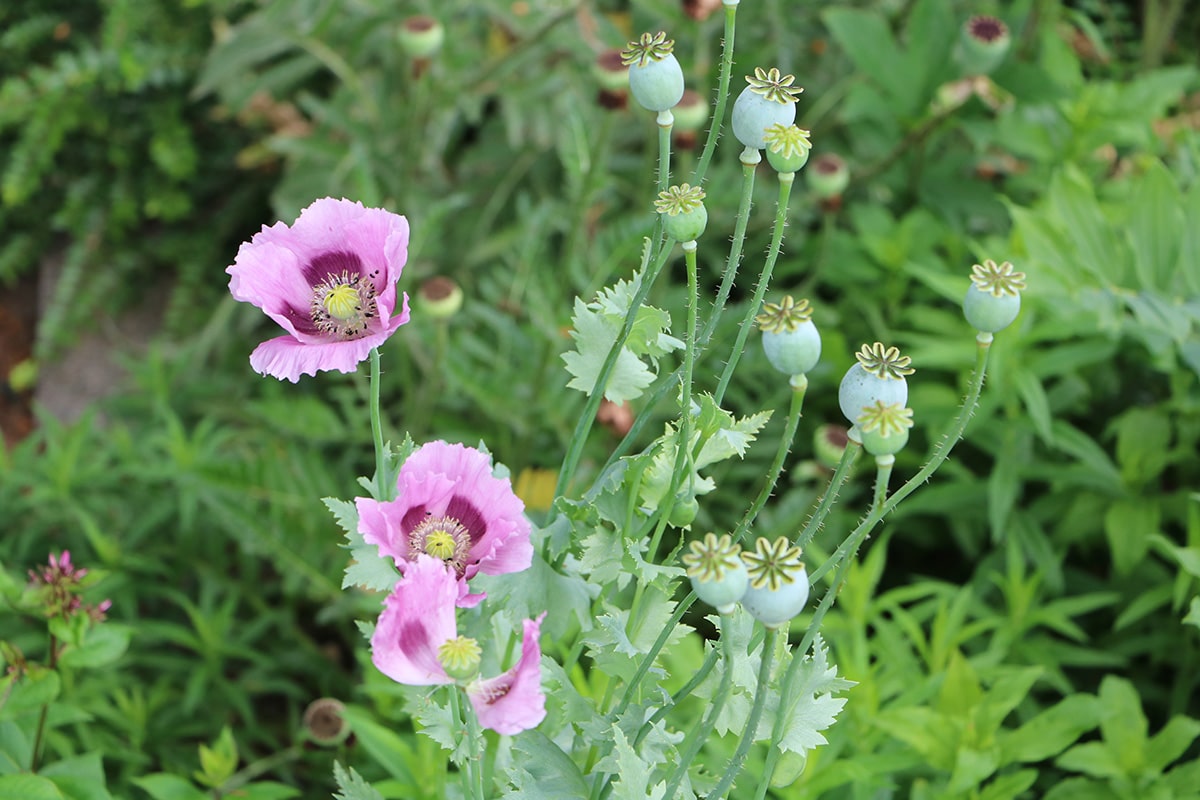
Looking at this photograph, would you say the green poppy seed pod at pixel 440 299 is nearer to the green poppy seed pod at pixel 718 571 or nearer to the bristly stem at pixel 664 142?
the bristly stem at pixel 664 142

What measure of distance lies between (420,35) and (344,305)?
3.52 feet

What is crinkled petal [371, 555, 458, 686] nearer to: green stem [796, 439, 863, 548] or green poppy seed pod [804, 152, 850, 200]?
green stem [796, 439, 863, 548]

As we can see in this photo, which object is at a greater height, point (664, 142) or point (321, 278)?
point (664, 142)

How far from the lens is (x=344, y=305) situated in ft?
2.62

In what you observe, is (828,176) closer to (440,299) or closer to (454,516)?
(440,299)

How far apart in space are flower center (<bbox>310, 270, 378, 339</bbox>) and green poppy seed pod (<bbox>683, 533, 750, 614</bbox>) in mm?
287

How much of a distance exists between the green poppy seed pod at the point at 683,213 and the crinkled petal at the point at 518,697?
24cm

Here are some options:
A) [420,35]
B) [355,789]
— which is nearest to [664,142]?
[355,789]

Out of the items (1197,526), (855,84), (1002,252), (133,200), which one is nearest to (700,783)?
(1197,526)

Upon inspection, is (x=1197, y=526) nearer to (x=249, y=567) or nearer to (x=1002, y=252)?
(x=1002, y=252)

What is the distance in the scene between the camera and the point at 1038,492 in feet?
6.02

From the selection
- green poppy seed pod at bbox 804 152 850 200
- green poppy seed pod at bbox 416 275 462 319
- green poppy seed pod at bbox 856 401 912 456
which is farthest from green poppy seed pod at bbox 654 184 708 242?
green poppy seed pod at bbox 804 152 850 200

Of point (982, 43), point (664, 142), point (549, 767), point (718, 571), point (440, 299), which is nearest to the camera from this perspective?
point (718, 571)

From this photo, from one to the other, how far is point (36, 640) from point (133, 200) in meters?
1.13
